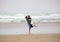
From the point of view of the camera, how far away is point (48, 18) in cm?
136

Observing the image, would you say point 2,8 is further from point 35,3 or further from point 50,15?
point 50,15

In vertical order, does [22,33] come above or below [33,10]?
below

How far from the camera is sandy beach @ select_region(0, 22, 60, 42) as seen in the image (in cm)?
135

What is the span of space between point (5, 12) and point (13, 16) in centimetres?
12

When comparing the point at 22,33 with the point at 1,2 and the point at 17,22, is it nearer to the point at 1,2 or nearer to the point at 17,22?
the point at 17,22

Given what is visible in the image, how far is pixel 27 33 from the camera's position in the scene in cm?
138

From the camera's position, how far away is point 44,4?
4.65ft

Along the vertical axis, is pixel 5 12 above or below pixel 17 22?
above

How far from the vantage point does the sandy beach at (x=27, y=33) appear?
1354 mm

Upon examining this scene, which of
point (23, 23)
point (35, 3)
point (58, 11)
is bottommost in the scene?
point (23, 23)

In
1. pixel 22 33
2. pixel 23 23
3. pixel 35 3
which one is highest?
pixel 35 3

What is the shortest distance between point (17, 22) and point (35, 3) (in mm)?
334

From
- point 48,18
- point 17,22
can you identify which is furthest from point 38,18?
point 17,22

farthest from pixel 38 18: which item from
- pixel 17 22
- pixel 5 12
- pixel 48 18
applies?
pixel 5 12
